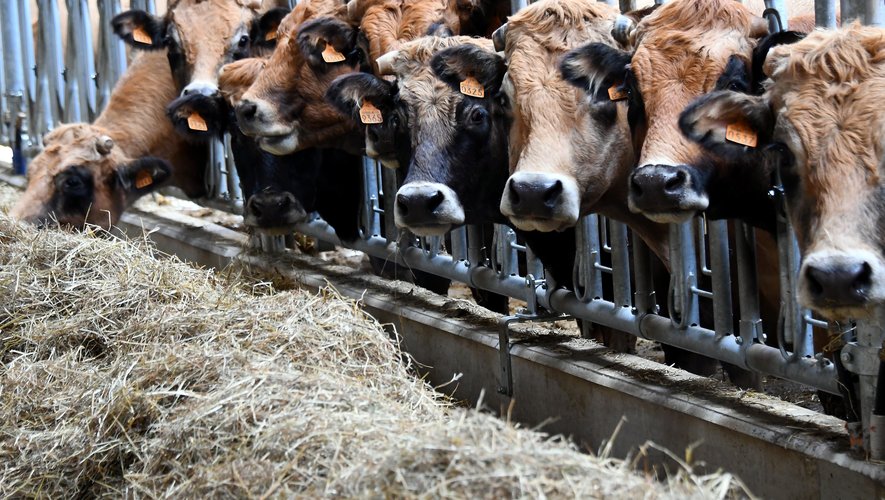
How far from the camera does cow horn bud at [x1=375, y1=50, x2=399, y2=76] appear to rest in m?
5.56

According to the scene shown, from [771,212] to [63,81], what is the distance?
8826mm

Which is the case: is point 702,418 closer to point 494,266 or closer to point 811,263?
point 811,263

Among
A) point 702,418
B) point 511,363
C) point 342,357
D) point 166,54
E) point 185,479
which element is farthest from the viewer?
point 166,54

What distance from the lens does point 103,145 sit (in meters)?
8.34

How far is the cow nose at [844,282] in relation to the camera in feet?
10.5

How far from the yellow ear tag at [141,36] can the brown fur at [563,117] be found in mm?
4436

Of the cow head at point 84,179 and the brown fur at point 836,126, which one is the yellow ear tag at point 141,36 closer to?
the cow head at point 84,179

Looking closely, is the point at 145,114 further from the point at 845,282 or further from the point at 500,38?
the point at 845,282

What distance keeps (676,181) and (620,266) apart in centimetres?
111

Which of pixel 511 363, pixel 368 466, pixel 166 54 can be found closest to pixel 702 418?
pixel 511 363

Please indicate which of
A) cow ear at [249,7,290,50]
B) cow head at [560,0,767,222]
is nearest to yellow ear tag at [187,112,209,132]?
cow ear at [249,7,290,50]

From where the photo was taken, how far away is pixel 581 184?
182 inches

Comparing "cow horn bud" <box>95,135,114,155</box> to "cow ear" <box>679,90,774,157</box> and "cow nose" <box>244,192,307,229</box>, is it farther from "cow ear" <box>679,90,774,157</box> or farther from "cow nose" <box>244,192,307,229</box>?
"cow ear" <box>679,90,774,157</box>

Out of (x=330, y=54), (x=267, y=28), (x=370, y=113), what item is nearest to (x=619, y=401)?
(x=370, y=113)
